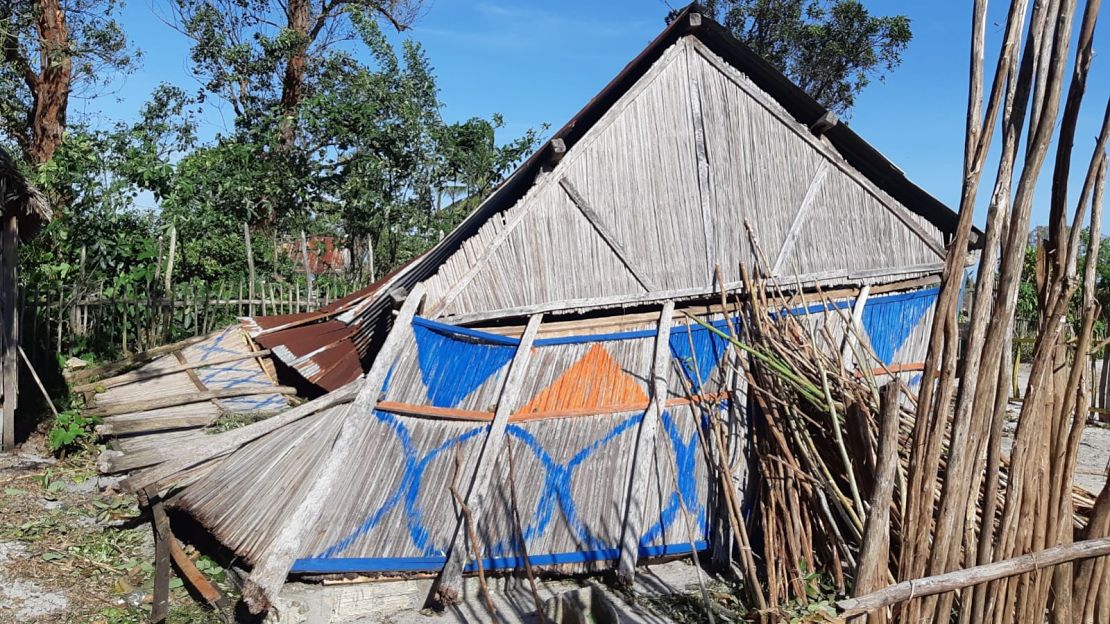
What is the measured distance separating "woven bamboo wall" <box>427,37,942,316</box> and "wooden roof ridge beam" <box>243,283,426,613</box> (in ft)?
2.14

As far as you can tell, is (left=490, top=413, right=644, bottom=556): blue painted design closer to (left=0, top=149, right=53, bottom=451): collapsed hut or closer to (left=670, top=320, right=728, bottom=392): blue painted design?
(left=670, top=320, right=728, bottom=392): blue painted design

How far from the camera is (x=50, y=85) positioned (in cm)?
1772

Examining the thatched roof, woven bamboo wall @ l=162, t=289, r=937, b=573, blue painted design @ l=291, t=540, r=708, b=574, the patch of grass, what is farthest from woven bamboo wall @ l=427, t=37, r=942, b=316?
the thatched roof

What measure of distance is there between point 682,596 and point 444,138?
11.3 metres

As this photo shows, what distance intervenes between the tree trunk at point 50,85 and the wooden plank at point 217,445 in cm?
1468

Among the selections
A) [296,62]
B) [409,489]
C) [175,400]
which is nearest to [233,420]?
[175,400]

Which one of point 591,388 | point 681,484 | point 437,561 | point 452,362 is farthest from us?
point 681,484

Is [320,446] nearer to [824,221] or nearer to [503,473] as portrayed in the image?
[503,473]

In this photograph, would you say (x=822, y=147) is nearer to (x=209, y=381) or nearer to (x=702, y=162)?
(x=702, y=162)

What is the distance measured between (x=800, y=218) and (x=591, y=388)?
237 centimetres

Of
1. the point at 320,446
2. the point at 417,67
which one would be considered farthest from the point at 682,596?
the point at 417,67

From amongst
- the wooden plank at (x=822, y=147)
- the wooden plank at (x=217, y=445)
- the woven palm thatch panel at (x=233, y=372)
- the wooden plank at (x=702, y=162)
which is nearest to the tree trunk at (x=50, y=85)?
the woven palm thatch panel at (x=233, y=372)

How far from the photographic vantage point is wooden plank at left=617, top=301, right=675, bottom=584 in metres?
6.02

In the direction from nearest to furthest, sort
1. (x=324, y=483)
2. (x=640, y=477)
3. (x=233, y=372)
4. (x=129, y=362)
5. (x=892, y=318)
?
(x=324, y=483) < (x=640, y=477) < (x=892, y=318) < (x=233, y=372) < (x=129, y=362)
